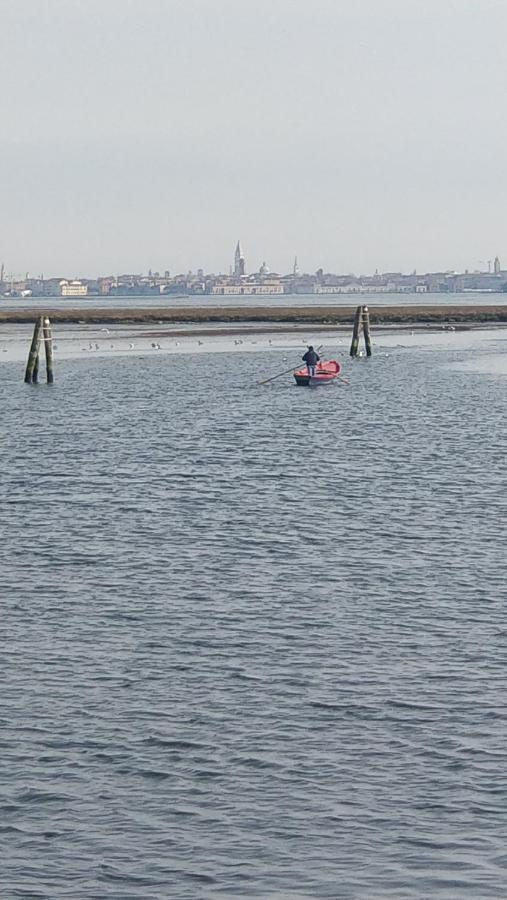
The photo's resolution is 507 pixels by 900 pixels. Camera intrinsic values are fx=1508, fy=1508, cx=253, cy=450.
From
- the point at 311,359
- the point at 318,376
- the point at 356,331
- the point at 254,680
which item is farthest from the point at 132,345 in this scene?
the point at 254,680

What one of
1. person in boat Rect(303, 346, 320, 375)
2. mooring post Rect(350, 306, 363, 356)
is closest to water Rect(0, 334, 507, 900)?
person in boat Rect(303, 346, 320, 375)

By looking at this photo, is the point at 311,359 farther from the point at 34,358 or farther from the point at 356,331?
the point at 356,331

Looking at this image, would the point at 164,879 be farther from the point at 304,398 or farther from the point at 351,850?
the point at 304,398

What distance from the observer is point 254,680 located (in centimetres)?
2372

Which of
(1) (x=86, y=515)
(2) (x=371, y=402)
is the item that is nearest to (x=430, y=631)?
(1) (x=86, y=515)

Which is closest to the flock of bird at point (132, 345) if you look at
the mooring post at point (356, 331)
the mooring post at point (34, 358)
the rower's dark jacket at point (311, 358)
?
the mooring post at point (356, 331)

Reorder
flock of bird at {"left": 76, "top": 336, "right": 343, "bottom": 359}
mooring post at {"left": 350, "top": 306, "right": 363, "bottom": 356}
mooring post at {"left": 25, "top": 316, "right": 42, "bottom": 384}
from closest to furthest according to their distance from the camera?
mooring post at {"left": 25, "top": 316, "right": 42, "bottom": 384} < mooring post at {"left": 350, "top": 306, "right": 363, "bottom": 356} < flock of bird at {"left": 76, "top": 336, "right": 343, "bottom": 359}

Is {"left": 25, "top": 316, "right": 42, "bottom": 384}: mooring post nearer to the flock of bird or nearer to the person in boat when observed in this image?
the person in boat

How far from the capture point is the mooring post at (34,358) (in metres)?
84.8

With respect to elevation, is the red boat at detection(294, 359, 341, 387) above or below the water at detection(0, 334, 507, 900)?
above

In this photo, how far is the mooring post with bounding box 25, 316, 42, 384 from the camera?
84812 mm

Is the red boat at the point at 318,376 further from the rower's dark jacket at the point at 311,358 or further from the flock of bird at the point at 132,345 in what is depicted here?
the flock of bird at the point at 132,345

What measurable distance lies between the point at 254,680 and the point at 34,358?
221 ft

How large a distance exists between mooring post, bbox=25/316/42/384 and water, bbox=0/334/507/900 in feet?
115
